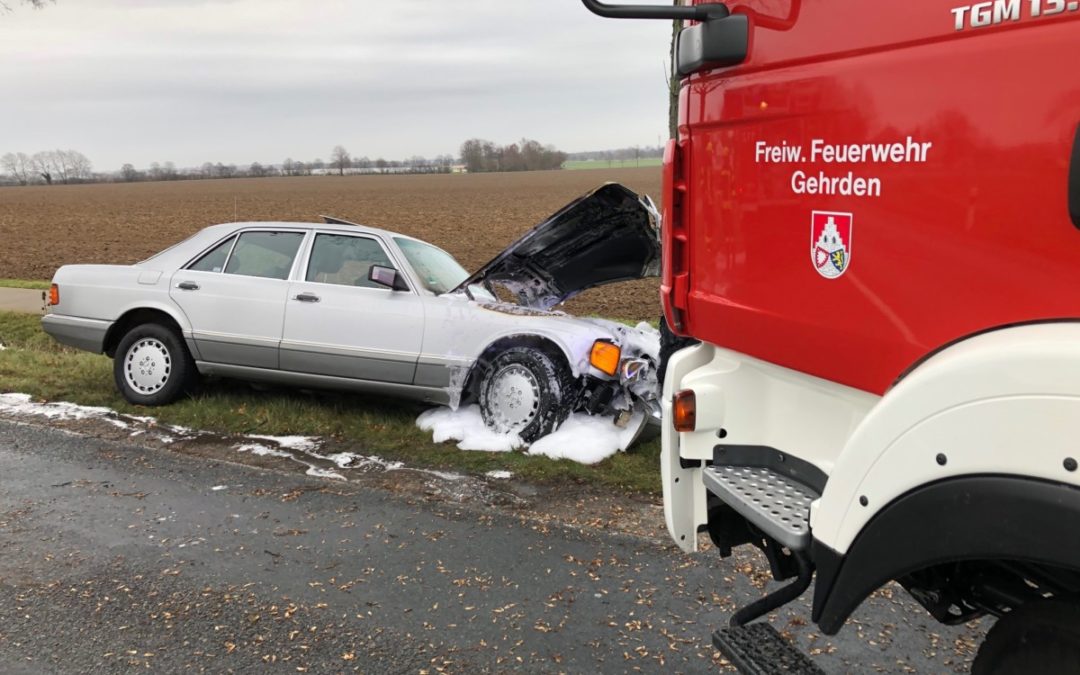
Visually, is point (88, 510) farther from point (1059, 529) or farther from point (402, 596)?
point (1059, 529)

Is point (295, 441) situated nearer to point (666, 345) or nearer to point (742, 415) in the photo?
point (666, 345)

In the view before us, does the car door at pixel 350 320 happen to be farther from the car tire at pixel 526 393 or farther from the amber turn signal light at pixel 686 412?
the amber turn signal light at pixel 686 412

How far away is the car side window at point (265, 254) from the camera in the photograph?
6668 millimetres

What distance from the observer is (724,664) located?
319 centimetres

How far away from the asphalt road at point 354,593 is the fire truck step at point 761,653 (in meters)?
0.80

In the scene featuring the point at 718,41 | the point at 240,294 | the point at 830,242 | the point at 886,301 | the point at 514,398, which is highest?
the point at 718,41

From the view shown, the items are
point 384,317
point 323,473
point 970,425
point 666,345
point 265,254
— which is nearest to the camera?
point 970,425

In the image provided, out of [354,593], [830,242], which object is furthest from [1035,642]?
[354,593]

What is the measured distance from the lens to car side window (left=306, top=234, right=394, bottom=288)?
6.47 metres

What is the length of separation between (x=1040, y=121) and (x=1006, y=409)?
1.93 ft

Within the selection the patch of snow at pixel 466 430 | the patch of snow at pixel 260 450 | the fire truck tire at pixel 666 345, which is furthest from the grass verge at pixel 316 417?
the fire truck tire at pixel 666 345

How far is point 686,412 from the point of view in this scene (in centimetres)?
269

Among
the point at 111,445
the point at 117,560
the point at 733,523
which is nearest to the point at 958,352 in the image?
the point at 733,523

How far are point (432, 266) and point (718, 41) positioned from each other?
15.4 ft
